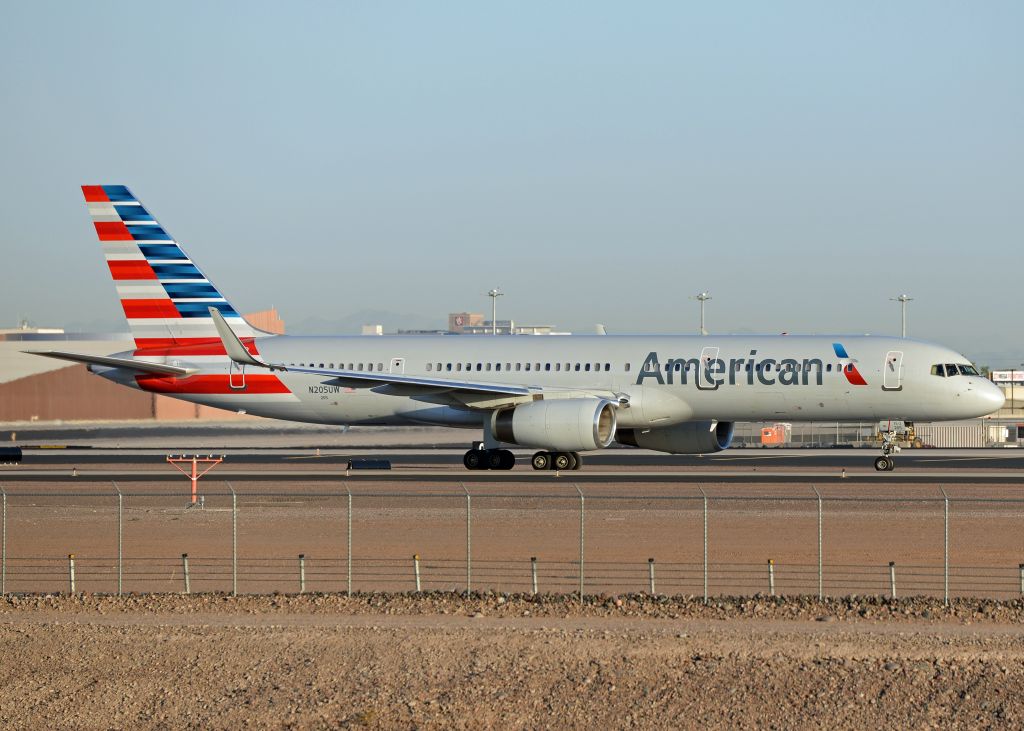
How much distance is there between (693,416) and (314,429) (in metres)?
36.2

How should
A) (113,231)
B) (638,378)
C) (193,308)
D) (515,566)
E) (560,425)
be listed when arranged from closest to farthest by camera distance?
(515,566) < (560,425) < (638,378) < (193,308) < (113,231)

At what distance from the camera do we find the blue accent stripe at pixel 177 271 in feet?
165

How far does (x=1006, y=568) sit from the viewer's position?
24.1 meters

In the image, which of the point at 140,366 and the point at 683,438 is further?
the point at 140,366

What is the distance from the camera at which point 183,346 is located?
49.4m

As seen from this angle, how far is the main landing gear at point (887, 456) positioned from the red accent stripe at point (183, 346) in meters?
22.4

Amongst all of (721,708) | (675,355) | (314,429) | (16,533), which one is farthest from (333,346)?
(721,708)

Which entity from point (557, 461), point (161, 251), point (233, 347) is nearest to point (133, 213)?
point (161, 251)

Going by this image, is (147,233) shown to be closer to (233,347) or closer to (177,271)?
(177,271)

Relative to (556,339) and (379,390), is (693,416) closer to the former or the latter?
(556,339)

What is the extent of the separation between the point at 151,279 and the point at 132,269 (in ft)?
2.85

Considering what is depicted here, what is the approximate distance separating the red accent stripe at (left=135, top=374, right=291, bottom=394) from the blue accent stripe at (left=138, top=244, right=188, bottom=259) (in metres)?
4.88

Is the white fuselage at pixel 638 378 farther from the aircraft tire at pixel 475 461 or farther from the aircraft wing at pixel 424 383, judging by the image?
the aircraft tire at pixel 475 461

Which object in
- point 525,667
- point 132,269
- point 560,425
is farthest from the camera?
point 132,269
